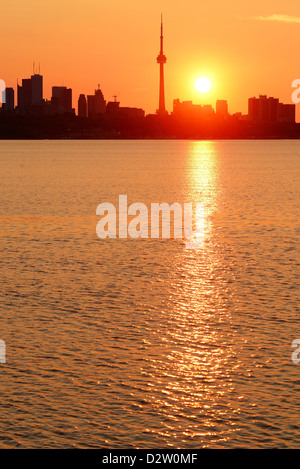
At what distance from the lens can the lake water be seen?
21922 millimetres

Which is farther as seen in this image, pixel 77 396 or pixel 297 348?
pixel 297 348

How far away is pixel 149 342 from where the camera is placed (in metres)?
29.7

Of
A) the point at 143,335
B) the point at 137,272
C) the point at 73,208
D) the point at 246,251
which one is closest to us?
the point at 143,335

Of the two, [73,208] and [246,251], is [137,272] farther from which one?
[73,208]

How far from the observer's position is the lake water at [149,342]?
71.9ft

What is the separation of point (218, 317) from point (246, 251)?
19.5 metres

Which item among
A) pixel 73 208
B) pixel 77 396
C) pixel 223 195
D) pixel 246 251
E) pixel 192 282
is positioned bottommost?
pixel 77 396

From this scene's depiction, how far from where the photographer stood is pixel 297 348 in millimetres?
28844

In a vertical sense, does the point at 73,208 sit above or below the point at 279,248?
above

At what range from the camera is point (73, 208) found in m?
85.2

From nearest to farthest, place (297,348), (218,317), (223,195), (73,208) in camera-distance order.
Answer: (297,348) < (218,317) < (73,208) < (223,195)

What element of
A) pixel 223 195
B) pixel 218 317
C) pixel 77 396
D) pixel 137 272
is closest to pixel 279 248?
pixel 137 272
